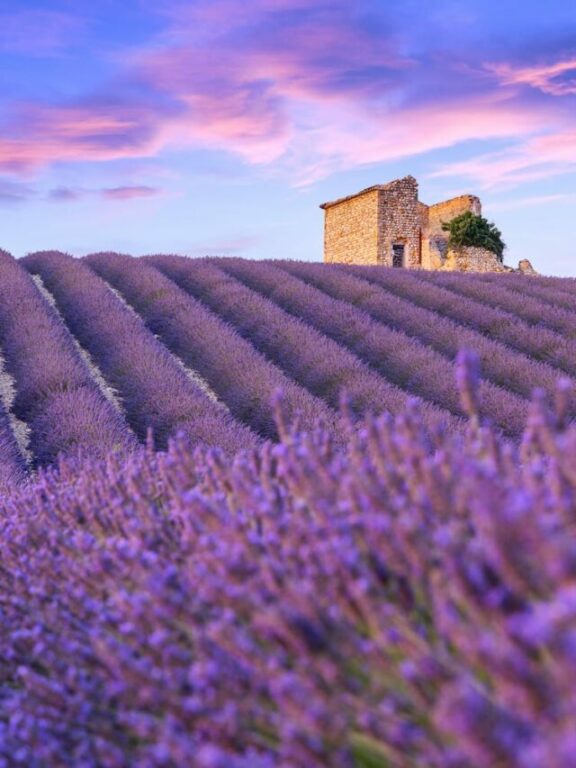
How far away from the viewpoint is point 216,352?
23.4 ft

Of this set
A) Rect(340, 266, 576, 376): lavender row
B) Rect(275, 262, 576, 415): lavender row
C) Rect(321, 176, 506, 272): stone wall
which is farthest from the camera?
Rect(321, 176, 506, 272): stone wall

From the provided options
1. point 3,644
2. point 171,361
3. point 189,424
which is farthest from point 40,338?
point 3,644

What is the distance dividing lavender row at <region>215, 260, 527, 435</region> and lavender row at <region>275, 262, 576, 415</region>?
0.24 ft

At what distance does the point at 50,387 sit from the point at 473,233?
878 inches

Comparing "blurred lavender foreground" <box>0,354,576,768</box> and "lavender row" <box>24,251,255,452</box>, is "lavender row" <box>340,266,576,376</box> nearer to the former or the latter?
"lavender row" <box>24,251,255,452</box>

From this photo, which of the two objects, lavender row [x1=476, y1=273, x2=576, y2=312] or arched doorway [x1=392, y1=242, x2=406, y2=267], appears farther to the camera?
arched doorway [x1=392, y1=242, x2=406, y2=267]

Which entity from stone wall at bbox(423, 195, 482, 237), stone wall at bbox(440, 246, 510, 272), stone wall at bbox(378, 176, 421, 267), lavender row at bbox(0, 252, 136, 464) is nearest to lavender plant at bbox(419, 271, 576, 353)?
lavender row at bbox(0, 252, 136, 464)

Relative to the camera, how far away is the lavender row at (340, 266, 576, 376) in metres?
7.35

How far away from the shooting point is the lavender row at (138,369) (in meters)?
5.05

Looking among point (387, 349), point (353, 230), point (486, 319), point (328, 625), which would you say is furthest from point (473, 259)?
point (328, 625)

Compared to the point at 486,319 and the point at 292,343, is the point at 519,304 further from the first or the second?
the point at 292,343

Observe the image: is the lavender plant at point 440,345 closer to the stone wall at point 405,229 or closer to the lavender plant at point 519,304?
the lavender plant at point 519,304

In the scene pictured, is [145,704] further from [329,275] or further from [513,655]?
[329,275]

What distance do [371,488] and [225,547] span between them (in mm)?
264
